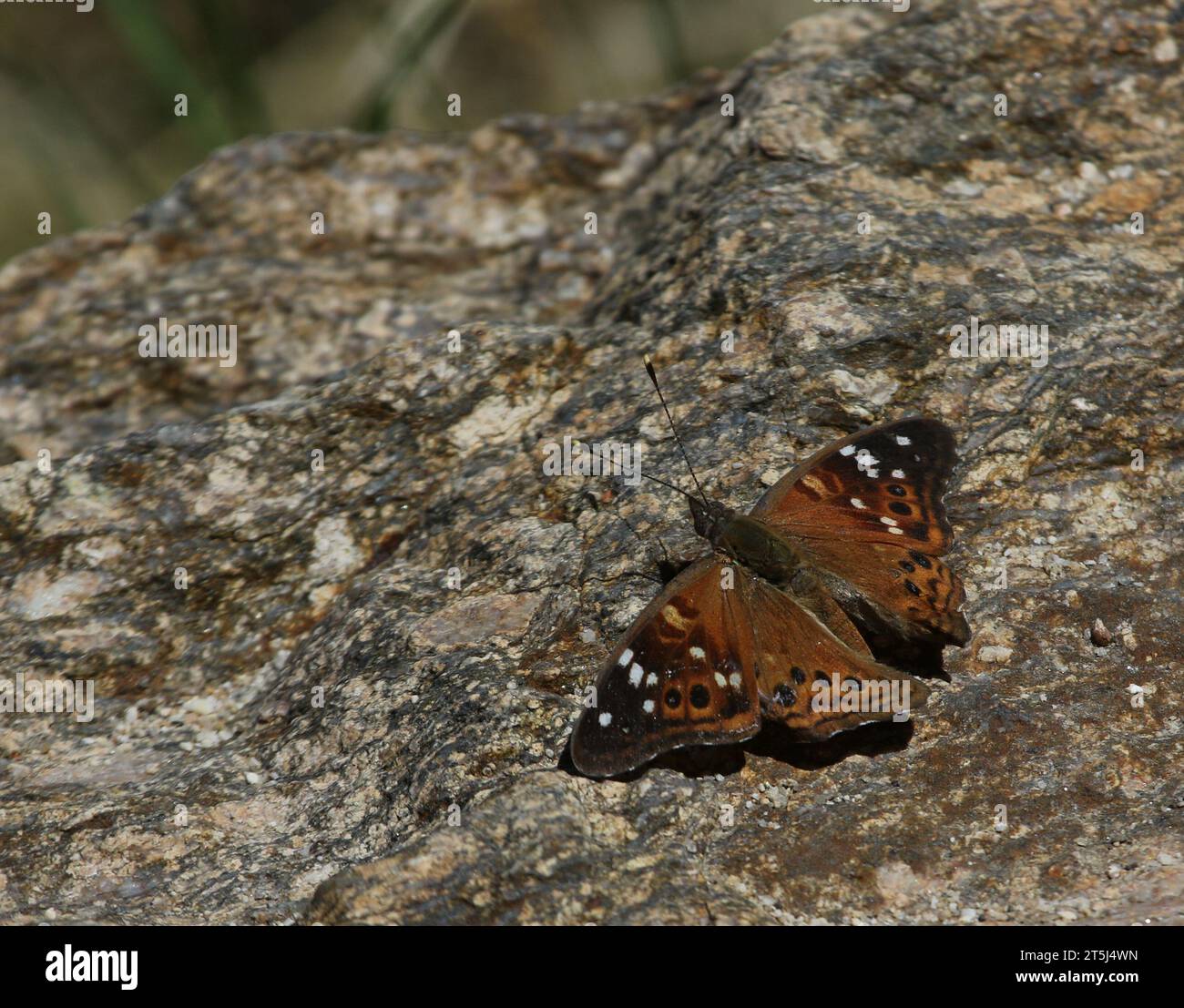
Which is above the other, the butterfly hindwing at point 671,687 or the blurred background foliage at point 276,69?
the blurred background foliage at point 276,69

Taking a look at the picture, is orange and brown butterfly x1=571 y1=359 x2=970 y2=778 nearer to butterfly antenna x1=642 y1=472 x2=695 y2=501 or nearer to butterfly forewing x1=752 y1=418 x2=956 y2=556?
butterfly forewing x1=752 y1=418 x2=956 y2=556

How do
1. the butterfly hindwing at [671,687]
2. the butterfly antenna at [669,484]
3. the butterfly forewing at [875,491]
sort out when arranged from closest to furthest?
the butterfly hindwing at [671,687] → the butterfly forewing at [875,491] → the butterfly antenna at [669,484]

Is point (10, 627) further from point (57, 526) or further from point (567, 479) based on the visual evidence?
point (567, 479)

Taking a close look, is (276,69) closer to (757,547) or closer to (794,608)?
(757,547)
